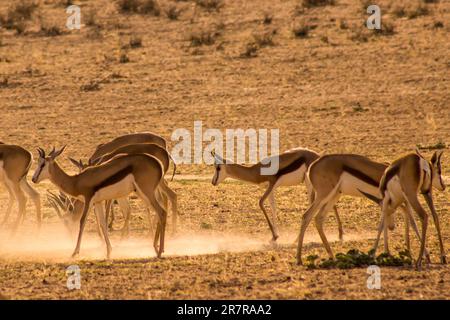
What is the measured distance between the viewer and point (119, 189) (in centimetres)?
1244

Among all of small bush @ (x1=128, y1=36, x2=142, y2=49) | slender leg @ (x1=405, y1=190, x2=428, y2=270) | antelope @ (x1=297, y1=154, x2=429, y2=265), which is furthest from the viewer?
small bush @ (x1=128, y1=36, x2=142, y2=49)

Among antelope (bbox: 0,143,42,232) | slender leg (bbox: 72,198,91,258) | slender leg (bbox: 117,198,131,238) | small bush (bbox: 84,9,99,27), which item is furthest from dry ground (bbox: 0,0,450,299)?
antelope (bbox: 0,143,42,232)

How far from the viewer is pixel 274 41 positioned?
3053cm

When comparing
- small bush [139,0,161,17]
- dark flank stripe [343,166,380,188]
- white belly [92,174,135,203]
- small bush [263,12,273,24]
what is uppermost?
small bush [139,0,161,17]

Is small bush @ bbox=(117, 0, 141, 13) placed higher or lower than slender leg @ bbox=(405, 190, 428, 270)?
higher

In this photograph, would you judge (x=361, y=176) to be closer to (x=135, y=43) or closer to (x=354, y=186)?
(x=354, y=186)

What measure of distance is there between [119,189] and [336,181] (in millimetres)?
2509

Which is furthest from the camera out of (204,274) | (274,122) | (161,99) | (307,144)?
(161,99)

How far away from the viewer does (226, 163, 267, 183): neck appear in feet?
48.5

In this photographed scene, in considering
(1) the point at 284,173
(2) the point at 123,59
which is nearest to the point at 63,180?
(1) the point at 284,173

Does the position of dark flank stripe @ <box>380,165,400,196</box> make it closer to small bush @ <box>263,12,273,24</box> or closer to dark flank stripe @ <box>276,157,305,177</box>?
dark flank stripe @ <box>276,157,305,177</box>
